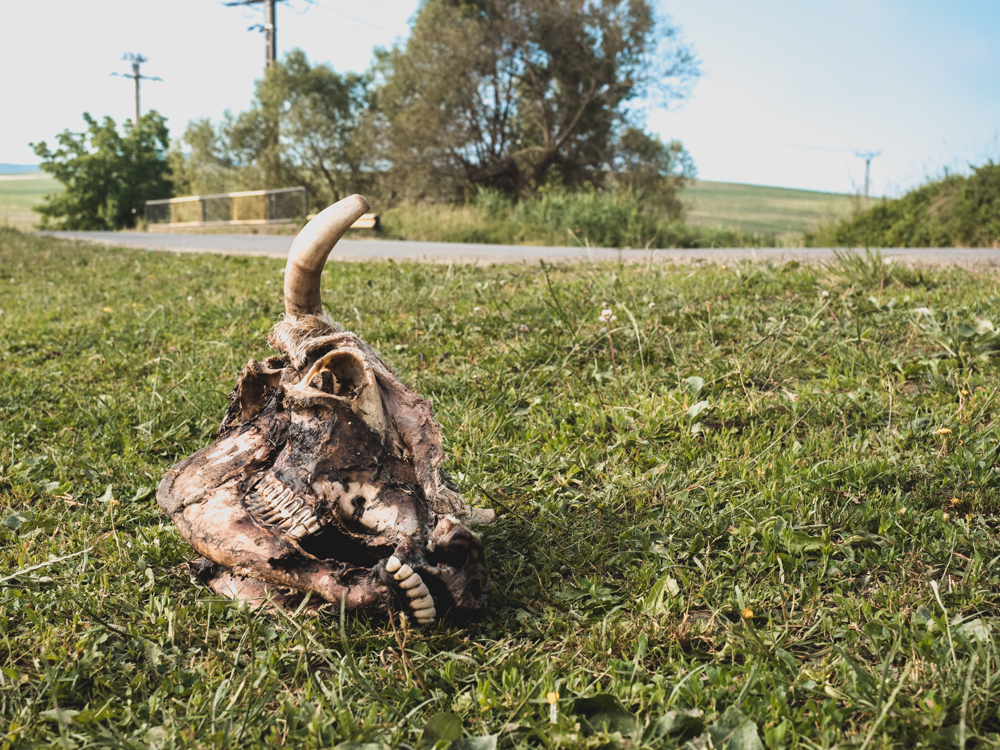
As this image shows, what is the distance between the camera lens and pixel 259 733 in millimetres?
1560

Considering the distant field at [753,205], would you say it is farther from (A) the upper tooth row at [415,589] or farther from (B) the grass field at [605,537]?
(A) the upper tooth row at [415,589]

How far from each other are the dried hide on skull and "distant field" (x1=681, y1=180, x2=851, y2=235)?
157 ft

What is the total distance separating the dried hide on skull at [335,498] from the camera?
1.87m

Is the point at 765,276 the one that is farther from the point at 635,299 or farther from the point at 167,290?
the point at 167,290

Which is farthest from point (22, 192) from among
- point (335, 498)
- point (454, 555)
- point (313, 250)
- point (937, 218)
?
point (454, 555)

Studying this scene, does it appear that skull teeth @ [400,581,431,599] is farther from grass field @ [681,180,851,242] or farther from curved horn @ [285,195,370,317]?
grass field @ [681,180,851,242]

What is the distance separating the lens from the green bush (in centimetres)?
1185

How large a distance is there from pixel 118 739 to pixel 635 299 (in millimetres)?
3855

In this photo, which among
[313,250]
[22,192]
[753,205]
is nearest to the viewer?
[313,250]

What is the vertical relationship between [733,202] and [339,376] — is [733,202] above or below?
above

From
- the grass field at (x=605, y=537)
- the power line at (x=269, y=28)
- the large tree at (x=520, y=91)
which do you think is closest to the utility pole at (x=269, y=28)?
the power line at (x=269, y=28)

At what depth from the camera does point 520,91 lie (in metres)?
26.1

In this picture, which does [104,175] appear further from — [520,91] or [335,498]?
[335,498]

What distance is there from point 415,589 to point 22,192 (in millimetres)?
86808
